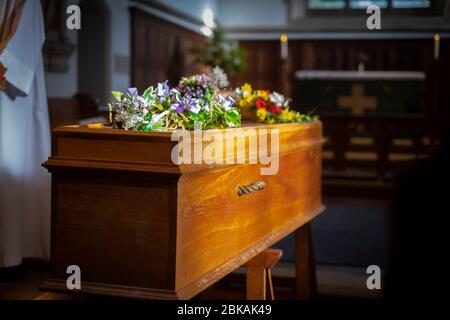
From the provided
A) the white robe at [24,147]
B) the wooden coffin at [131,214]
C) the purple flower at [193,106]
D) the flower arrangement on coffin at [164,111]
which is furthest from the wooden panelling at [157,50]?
the wooden coffin at [131,214]

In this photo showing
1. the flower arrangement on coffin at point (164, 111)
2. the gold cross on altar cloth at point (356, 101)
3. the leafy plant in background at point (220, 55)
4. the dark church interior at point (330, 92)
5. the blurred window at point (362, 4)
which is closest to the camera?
the dark church interior at point (330, 92)

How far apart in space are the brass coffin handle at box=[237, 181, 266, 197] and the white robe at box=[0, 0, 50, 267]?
1.81m

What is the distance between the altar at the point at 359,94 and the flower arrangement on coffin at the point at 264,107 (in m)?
7.29

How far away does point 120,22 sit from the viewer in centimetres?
983

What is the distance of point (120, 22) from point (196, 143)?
766 centimetres

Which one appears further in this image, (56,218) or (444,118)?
(444,118)

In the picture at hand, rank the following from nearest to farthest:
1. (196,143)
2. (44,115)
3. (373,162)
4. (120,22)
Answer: (196,143)
(44,115)
(373,162)
(120,22)

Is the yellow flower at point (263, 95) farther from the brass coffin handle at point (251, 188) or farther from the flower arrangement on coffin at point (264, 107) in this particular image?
the brass coffin handle at point (251, 188)

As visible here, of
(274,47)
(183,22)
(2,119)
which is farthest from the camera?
(274,47)

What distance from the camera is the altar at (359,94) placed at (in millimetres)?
11539

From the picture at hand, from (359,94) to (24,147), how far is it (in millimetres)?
8005
